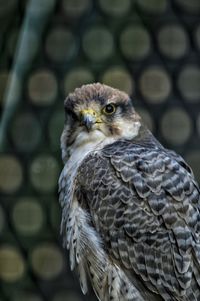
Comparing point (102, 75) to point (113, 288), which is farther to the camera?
point (102, 75)

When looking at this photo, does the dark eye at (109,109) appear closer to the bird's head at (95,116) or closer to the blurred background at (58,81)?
the bird's head at (95,116)

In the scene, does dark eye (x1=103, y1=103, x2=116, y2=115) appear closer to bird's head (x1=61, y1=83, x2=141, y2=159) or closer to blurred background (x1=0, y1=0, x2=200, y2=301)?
bird's head (x1=61, y1=83, x2=141, y2=159)

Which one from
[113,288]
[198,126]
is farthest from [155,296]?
[198,126]

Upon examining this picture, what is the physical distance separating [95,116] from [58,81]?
1452 millimetres

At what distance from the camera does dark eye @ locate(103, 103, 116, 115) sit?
3.07 meters

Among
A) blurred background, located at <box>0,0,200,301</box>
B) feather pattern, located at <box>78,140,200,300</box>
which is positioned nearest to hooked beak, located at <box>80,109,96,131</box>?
feather pattern, located at <box>78,140,200,300</box>

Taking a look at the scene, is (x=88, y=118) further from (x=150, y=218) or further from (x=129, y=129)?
(x=150, y=218)

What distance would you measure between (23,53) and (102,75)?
31 cm

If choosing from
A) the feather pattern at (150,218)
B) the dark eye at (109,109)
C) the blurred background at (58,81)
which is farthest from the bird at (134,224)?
the blurred background at (58,81)

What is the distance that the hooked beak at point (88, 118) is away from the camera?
3.02m

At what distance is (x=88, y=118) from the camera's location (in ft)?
9.92

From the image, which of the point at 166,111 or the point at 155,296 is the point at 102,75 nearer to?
the point at 166,111

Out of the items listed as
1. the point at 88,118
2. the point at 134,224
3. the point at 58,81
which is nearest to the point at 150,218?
the point at 134,224

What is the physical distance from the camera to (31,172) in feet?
14.8
